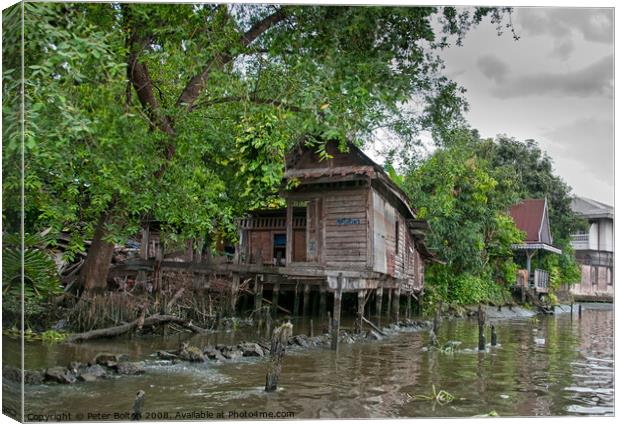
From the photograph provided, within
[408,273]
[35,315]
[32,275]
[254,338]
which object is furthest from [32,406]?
[408,273]

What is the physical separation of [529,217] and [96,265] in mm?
20688

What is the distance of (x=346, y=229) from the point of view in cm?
1564

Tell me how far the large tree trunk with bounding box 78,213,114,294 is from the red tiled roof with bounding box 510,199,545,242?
Answer: 18882 millimetres

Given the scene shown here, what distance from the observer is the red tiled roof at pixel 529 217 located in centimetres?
2574

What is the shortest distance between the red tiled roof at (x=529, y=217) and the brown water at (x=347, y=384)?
12.6m

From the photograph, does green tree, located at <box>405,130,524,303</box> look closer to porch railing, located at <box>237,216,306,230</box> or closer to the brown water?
porch railing, located at <box>237,216,306,230</box>

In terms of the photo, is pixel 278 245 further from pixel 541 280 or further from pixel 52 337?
pixel 541 280

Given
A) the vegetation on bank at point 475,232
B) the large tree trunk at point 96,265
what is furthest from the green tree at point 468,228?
the large tree trunk at point 96,265

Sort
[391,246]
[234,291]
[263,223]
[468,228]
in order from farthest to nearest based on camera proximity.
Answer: [468,228] → [263,223] → [391,246] → [234,291]

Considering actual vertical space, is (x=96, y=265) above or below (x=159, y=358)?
above

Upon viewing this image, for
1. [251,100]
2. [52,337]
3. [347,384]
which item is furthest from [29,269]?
[347,384]

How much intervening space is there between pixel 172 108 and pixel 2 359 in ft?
15.3

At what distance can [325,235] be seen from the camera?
1577 centimetres

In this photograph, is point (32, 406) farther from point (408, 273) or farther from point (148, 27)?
point (408, 273)
